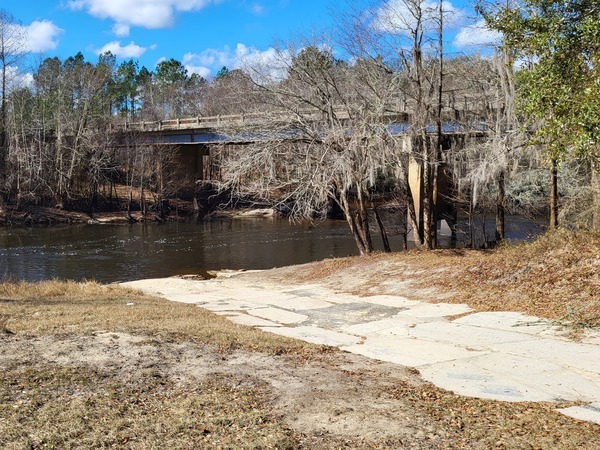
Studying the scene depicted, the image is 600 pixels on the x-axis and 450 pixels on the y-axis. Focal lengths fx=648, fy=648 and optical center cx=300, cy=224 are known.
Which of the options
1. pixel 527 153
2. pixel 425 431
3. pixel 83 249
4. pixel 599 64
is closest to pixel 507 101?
pixel 527 153

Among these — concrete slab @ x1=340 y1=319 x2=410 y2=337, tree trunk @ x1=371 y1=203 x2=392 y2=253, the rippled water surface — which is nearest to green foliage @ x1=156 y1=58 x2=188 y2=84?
the rippled water surface

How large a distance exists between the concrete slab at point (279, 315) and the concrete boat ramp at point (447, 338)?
0.8 inches

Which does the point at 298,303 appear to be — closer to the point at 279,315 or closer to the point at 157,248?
the point at 279,315

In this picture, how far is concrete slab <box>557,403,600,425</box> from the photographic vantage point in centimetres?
595

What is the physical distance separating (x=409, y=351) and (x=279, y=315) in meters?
4.32

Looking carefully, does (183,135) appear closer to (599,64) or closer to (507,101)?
(507,101)

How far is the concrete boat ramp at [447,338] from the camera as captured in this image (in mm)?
7148

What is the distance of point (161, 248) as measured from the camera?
1329 inches

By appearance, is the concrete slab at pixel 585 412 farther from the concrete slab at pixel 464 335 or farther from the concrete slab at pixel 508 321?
the concrete slab at pixel 508 321

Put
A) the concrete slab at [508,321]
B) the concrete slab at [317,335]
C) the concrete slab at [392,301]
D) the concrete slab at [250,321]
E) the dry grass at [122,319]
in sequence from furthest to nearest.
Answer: the concrete slab at [392,301] < the concrete slab at [250,321] < the concrete slab at [508,321] < the concrete slab at [317,335] < the dry grass at [122,319]

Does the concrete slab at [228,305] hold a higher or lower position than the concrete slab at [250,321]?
lower

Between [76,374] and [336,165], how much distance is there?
40.2ft

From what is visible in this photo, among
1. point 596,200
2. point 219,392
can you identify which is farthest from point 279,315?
point 596,200

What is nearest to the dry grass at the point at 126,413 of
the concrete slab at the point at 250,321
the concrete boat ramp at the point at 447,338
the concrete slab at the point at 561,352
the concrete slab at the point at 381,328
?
the concrete boat ramp at the point at 447,338
